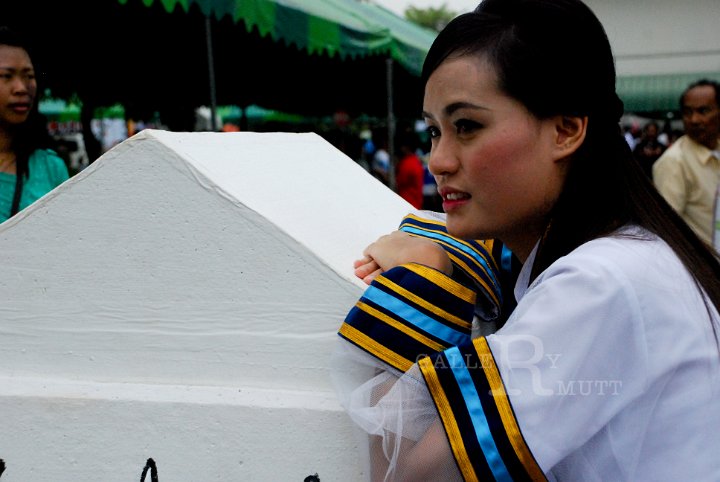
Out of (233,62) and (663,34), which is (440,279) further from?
(663,34)

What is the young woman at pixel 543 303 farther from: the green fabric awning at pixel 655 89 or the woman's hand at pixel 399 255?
the green fabric awning at pixel 655 89

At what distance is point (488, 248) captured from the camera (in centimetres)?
130

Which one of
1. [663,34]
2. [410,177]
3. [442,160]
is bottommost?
[663,34]

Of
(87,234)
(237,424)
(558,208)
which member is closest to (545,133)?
(558,208)

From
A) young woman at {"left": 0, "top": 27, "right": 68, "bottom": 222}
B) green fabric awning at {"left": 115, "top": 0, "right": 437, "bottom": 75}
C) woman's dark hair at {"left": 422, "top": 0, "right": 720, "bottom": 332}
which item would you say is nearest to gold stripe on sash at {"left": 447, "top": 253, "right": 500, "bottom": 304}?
woman's dark hair at {"left": 422, "top": 0, "right": 720, "bottom": 332}

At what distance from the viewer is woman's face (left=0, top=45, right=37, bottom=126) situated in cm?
230

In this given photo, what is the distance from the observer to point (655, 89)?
66.6 feet

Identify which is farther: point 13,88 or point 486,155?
point 13,88

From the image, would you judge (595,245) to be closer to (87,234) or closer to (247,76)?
(87,234)

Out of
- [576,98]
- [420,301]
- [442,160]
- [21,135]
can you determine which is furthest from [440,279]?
[21,135]

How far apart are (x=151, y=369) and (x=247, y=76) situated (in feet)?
24.2

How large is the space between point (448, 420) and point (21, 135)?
192cm

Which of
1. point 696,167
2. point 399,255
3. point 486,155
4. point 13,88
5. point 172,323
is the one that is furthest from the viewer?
point 696,167

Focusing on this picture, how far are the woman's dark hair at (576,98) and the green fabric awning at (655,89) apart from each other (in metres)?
20.1
